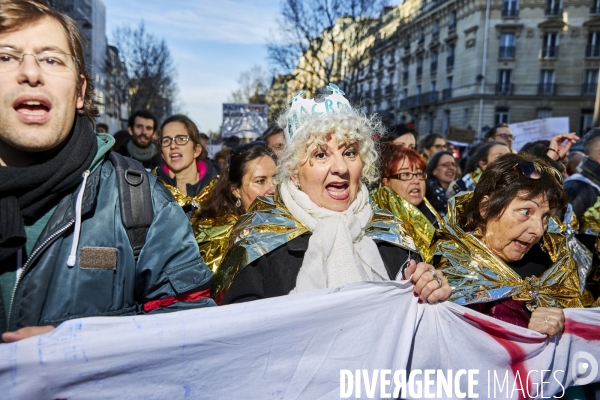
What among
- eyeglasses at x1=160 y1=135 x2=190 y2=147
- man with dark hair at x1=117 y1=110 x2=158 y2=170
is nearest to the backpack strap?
eyeglasses at x1=160 y1=135 x2=190 y2=147

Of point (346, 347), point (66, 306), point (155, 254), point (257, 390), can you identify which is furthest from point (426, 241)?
point (66, 306)

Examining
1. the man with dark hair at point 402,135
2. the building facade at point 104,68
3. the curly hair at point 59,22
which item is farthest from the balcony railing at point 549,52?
the curly hair at point 59,22

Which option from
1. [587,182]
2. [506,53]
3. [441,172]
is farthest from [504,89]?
[587,182]

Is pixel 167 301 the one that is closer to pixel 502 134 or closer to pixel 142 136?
pixel 142 136

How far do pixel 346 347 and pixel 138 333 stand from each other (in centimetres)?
78

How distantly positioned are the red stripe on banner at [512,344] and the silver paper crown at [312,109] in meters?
1.19

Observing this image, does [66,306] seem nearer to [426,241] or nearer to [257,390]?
[257,390]

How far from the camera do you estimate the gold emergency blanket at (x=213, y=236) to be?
3310 millimetres

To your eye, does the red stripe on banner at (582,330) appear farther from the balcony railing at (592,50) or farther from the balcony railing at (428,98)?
the balcony railing at (428,98)

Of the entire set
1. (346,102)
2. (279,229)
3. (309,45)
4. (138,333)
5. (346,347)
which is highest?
(309,45)

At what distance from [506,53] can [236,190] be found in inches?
1744

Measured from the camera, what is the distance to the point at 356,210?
244cm

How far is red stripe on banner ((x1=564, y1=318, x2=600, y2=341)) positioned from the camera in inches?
83.5

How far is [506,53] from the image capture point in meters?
41.9
